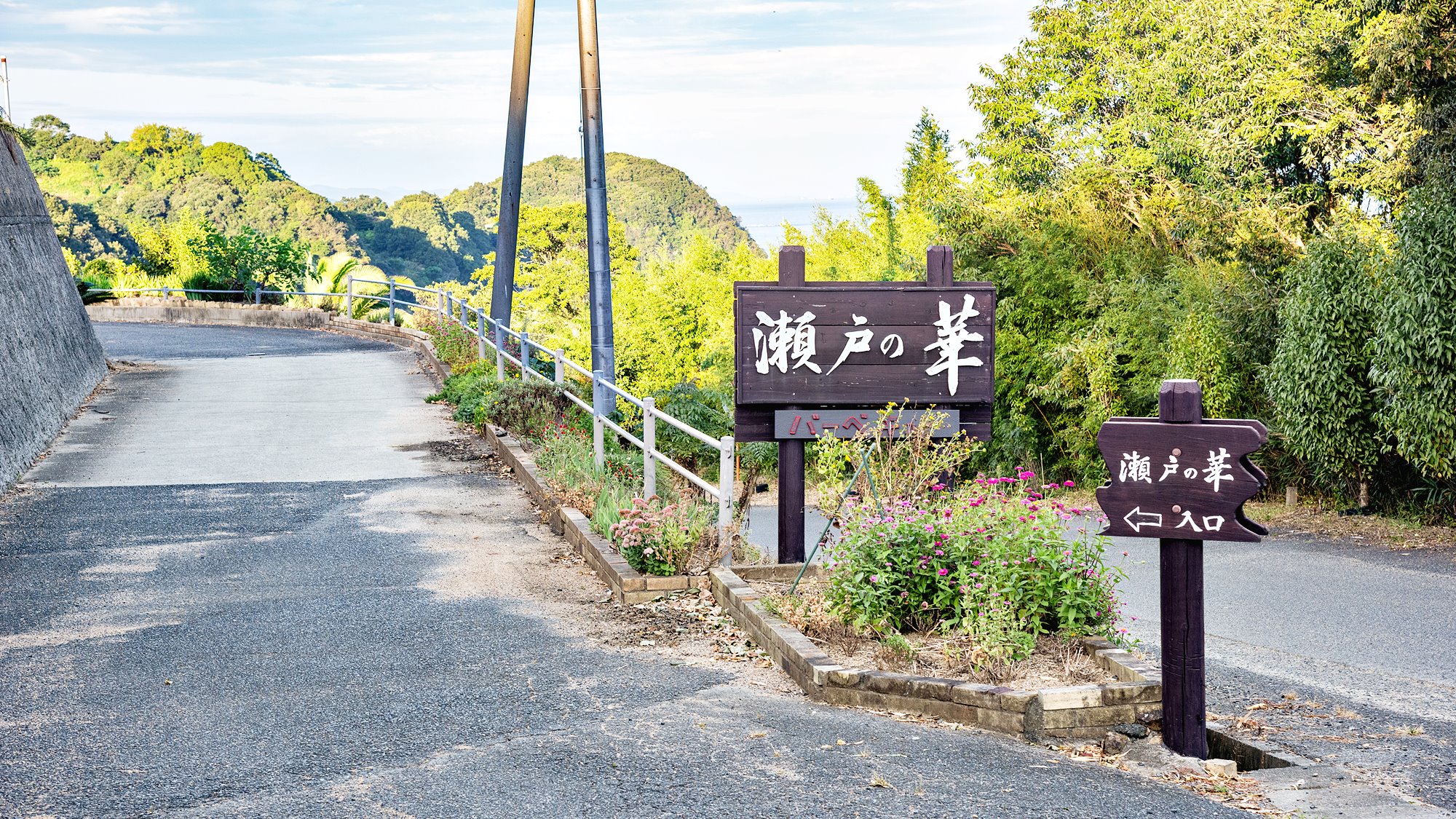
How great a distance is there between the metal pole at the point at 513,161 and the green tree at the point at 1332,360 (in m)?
11.0

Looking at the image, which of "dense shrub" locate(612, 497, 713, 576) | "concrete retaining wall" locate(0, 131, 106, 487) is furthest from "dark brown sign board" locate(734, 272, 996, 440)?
"concrete retaining wall" locate(0, 131, 106, 487)

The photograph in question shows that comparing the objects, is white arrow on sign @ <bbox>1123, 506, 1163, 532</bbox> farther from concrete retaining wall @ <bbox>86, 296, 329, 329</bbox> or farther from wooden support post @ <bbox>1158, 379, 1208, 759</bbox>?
concrete retaining wall @ <bbox>86, 296, 329, 329</bbox>

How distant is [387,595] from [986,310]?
4.23m

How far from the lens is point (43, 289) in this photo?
15344mm

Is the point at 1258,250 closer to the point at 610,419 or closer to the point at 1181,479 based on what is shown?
the point at 610,419

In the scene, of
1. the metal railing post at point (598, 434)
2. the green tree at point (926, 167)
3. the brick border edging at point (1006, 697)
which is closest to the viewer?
the brick border edging at point (1006, 697)

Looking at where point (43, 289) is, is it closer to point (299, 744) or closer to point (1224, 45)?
point (299, 744)

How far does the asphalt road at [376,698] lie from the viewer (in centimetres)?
444

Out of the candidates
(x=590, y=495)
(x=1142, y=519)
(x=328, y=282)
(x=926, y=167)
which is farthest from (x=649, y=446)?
(x=926, y=167)

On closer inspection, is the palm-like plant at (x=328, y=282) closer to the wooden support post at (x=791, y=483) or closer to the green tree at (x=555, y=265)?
the wooden support post at (x=791, y=483)

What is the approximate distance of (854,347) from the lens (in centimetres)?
769

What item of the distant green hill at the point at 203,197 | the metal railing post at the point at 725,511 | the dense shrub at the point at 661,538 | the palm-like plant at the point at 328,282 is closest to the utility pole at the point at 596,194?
the dense shrub at the point at 661,538

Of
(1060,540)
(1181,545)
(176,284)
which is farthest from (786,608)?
(176,284)

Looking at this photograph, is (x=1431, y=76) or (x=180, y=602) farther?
(x=1431, y=76)
